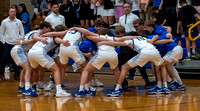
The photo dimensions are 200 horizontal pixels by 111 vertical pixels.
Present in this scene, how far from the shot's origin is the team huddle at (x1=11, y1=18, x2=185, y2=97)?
7.84 metres

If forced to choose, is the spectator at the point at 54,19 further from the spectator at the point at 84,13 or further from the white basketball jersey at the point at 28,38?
the white basketball jersey at the point at 28,38

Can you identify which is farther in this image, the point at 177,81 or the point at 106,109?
the point at 177,81

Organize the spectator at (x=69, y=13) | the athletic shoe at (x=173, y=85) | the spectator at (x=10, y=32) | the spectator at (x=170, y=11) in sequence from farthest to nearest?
the spectator at (x=69, y=13) → the spectator at (x=170, y=11) → the spectator at (x=10, y=32) → the athletic shoe at (x=173, y=85)

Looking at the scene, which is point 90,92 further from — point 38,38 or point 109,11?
point 109,11

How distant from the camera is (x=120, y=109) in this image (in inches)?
250

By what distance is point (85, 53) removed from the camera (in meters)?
8.38

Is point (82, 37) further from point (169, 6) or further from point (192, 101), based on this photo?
point (169, 6)

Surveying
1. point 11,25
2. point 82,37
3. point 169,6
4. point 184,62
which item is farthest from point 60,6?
point 82,37

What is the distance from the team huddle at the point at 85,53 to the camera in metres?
7.84

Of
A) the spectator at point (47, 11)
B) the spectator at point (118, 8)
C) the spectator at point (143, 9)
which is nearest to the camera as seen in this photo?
the spectator at point (143, 9)

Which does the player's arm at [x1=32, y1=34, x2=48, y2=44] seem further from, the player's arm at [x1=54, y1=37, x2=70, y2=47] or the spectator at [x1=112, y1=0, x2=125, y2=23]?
the spectator at [x1=112, y1=0, x2=125, y2=23]

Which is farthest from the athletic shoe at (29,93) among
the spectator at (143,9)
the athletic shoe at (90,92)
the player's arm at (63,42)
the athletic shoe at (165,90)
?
the spectator at (143,9)

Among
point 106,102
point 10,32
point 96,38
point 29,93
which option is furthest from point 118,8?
point 106,102

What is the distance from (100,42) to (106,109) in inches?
75.3
